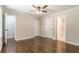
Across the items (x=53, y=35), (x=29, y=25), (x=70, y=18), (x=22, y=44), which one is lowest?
(x=22, y=44)

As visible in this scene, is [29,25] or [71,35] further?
[71,35]

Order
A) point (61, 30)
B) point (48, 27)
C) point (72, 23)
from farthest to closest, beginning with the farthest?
point (61, 30) < point (72, 23) < point (48, 27)

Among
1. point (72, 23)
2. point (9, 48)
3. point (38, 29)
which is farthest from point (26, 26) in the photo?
point (72, 23)

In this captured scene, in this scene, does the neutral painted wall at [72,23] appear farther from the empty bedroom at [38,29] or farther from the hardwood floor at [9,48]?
the hardwood floor at [9,48]

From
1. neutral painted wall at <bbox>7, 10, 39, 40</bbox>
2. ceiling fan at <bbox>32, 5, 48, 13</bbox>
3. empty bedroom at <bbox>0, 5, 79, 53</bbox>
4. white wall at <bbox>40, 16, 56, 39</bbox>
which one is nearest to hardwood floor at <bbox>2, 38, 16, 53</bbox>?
empty bedroom at <bbox>0, 5, 79, 53</bbox>

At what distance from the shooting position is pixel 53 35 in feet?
17.3

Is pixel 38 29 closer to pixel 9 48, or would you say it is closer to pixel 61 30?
pixel 9 48

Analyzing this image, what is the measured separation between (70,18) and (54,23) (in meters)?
1.10

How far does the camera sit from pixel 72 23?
5.57 metres

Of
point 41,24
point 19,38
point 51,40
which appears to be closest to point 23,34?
point 19,38

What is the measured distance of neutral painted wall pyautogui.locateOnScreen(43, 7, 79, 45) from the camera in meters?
5.23

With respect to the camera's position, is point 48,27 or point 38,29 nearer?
point 38,29
